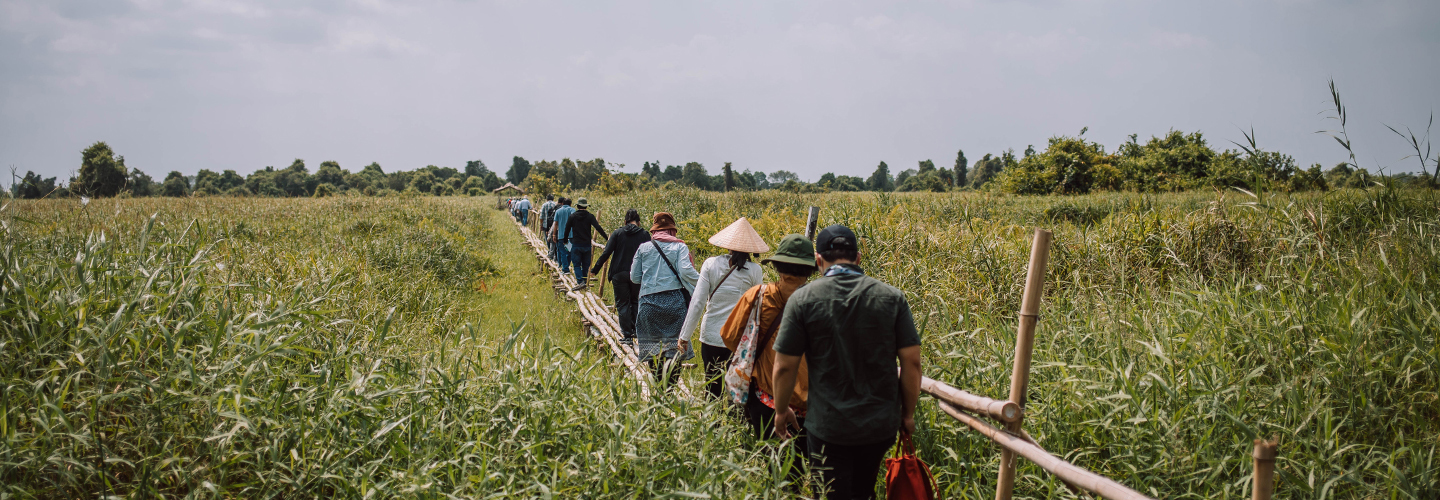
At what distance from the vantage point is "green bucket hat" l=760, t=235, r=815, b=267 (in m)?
2.65

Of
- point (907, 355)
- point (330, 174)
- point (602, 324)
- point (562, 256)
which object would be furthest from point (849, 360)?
point (330, 174)

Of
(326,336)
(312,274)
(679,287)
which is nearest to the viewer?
(326,336)

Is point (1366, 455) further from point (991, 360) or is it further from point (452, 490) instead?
point (452, 490)

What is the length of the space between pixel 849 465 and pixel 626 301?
364 cm

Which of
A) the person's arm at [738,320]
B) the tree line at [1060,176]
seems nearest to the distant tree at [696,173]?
the tree line at [1060,176]

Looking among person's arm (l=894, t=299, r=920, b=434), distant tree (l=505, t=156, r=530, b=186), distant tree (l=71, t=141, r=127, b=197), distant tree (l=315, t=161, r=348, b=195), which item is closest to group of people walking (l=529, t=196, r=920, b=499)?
person's arm (l=894, t=299, r=920, b=434)

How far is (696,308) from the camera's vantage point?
147 inches

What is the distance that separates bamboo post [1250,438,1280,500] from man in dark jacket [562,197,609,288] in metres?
7.66

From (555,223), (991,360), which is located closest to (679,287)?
(991,360)

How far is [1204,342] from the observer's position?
3264mm

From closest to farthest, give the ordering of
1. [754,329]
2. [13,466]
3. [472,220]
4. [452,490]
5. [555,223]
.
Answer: [13,466] → [452,490] → [754,329] → [555,223] → [472,220]

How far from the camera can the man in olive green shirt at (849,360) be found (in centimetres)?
226

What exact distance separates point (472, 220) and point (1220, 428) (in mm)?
19218

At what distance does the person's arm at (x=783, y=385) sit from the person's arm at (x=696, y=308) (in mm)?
1201
